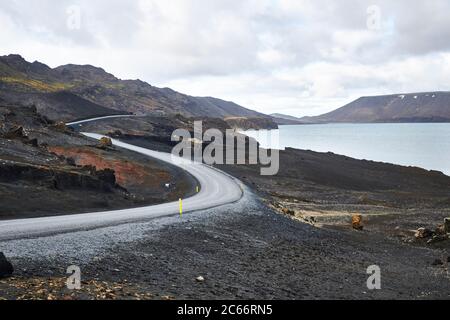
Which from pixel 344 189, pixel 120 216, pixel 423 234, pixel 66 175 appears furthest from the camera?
pixel 344 189

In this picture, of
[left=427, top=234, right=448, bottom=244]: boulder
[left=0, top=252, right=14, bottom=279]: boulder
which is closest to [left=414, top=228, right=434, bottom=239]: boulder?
[left=427, top=234, right=448, bottom=244]: boulder

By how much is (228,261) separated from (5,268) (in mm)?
9854

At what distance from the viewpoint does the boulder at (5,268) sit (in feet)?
47.4

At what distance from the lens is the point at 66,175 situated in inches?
1436

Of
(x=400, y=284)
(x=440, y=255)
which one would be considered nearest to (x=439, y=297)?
(x=400, y=284)

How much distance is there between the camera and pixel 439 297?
19500 millimetres

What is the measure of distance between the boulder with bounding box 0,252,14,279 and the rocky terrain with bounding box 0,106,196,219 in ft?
39.8

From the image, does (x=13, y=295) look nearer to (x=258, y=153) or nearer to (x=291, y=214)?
(x=291, y=214)

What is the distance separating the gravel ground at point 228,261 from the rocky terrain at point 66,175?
26.2 feet

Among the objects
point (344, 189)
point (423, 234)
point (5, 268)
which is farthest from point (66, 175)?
point (344, 189)

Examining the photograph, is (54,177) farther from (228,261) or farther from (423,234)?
(423,234)

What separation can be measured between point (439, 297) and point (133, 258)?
12.7 m

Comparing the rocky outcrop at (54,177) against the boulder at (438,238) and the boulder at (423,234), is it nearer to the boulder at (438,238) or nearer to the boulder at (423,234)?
the boulder at (423,234)

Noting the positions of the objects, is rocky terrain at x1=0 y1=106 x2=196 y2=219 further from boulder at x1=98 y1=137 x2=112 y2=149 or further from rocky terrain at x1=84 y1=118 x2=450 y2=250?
rocky terrain at x1=84 y1=118 x2=450 y2=250
